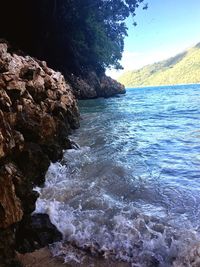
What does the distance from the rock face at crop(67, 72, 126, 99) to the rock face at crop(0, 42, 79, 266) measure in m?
21.3

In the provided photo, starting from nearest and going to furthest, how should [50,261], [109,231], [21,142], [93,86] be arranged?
[50,261], [109,231], [21,142], [93,86]

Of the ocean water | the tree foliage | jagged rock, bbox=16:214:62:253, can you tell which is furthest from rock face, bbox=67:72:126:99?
jagged rock, bbox=16:214:62:253

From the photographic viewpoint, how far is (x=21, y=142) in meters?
5.65

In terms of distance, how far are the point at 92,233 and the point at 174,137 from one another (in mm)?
7575

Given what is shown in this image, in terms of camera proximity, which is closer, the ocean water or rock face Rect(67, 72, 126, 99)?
the ocean water

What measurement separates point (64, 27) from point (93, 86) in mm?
13248

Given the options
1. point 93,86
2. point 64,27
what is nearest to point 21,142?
point 64,27

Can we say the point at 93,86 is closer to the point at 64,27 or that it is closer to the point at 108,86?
the point at 108,86

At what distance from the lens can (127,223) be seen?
202 inches

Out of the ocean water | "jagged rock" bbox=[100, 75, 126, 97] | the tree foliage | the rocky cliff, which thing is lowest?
"jagged rock" bbox=[100, 75, 126, 97]

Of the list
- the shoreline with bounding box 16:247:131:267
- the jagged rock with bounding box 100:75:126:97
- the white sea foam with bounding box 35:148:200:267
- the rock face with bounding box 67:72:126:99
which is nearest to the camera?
the shoreline with bounding box 16:247:131:267

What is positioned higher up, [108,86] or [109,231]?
[109,231]

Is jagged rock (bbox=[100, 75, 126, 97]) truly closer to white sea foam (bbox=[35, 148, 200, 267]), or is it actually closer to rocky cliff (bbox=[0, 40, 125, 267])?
rocky cliff (bbox=[0, 40, 125, 267])

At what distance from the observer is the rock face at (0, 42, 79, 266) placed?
4336mm
